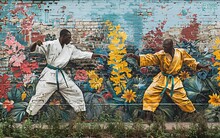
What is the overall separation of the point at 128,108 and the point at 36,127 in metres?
2.35

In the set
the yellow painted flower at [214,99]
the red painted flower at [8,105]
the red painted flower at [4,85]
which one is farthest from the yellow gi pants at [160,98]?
the red painted flower at [4,85]

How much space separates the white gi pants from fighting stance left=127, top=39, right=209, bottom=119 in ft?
5.23

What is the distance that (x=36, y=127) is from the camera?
30.3 feet

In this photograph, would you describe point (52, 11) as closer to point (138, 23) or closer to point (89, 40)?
point (89, 40)

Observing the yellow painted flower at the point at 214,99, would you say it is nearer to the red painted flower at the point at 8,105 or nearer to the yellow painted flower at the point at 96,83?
the yellow painted flower at the point at 96,83

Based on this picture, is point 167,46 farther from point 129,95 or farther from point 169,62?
point 129,95

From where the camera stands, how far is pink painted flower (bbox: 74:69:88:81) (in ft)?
34.1

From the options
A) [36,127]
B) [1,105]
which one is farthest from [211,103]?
[1,105]

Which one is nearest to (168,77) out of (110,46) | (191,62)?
(191,62)

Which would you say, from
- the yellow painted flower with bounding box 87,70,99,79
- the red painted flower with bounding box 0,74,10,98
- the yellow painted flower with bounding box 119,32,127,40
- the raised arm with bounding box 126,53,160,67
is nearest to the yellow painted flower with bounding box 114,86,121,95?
the yellow painted flower with bounding box 87,70,99,79

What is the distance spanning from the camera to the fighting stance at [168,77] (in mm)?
10305

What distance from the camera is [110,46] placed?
34.2ft

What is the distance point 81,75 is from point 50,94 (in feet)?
2.91

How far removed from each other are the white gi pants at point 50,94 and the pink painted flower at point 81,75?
245mm
